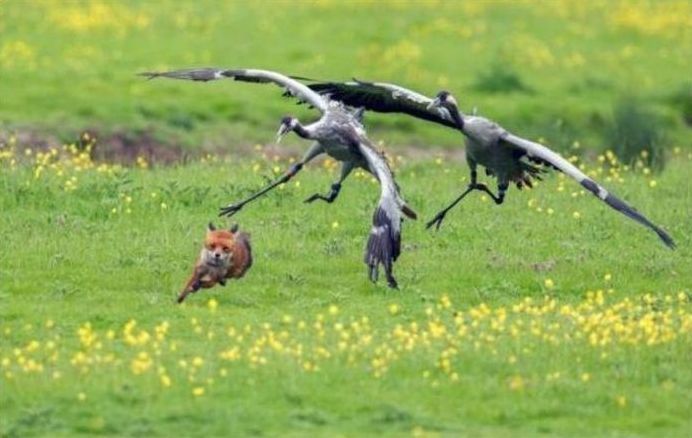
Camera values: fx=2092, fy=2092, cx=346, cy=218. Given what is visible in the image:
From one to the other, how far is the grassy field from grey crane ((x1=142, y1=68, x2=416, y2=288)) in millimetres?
545

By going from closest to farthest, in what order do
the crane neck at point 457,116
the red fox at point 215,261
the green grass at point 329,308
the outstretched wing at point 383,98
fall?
the green grass at point 329,308 → the red fox at point 215,261 → the crane neck at point 457,116 → the outstretched wing at point 383,98

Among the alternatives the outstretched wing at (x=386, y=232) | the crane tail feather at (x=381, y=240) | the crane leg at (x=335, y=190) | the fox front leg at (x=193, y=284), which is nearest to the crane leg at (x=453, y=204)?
the crane leg at (x=335, y=190)

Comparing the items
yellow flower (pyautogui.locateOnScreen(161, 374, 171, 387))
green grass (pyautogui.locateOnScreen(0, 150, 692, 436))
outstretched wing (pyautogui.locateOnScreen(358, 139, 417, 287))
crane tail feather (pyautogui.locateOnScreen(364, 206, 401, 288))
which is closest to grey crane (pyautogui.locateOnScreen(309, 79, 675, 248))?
green grass (pyautogui.locateOnScreen(0, 150, 692, 436))

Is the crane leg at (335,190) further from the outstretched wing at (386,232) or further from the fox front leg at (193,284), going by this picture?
the fox front leg at (193,284)

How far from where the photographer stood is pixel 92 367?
1520 centimetres

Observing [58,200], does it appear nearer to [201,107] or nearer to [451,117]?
[451,117]

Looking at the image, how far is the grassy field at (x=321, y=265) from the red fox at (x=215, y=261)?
20cm

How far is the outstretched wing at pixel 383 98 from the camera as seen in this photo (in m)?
19.2

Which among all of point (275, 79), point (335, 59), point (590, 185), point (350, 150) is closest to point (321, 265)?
point (350, 150)

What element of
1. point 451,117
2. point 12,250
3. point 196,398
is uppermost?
point 451,117

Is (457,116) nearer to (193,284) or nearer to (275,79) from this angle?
(275,79)

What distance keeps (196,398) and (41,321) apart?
2.74 meters

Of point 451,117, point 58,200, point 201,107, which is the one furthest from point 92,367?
point 201,107

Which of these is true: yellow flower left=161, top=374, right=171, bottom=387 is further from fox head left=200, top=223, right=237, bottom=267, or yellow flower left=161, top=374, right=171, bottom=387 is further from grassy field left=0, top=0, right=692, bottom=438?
fox head left=200, top=223, right=237, bottom=267
